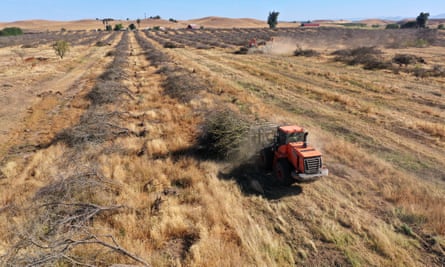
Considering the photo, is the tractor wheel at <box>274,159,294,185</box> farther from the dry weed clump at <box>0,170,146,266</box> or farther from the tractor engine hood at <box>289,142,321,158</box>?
the dry weed clump at <box>0,170,146,266</box>

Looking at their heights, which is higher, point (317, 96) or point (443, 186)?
point (317, 96)

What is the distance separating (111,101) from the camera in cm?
1730

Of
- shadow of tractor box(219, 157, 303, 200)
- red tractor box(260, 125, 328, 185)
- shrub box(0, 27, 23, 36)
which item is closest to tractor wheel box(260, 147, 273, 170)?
red tractor box(260, 125, 328, 185)

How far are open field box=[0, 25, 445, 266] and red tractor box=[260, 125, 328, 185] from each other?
0.57 meters

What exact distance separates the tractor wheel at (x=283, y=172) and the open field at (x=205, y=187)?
0.35 m

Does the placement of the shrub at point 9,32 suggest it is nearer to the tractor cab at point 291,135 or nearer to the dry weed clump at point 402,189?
the tractor cab at point 291,135

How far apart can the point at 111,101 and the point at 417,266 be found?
54.4 feet

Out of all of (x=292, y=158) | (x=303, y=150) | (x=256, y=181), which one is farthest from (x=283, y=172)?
(x=256, y=181)

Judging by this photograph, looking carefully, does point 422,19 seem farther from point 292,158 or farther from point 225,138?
point 292,158

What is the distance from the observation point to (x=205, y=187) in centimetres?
839

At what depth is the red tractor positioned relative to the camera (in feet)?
24.8

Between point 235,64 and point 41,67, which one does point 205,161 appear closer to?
point 235,64

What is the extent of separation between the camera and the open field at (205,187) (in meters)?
5.84

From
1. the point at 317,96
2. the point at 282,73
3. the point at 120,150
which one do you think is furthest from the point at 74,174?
the point at 282,73
